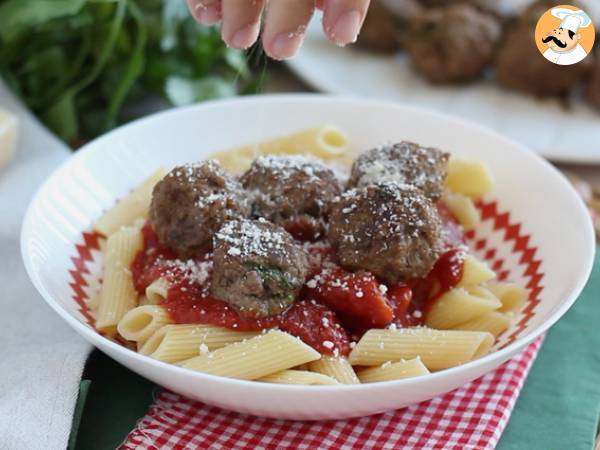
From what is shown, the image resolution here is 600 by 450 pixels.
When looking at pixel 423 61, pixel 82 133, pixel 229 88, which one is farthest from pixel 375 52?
pixel 82 133

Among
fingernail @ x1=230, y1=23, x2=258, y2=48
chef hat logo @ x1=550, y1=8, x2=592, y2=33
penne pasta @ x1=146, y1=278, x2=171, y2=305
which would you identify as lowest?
penne pasta @ x1=146, y1=278, x2=171, y2=305

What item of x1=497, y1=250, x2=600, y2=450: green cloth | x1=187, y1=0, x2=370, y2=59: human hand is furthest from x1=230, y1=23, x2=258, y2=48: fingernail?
x1=497, y1=250, x2=600, y2=450: green cloth

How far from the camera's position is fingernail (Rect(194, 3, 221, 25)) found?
2914 mm

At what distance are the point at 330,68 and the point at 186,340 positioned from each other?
10.8 feet

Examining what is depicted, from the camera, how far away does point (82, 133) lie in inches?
200

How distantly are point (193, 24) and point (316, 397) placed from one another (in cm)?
315

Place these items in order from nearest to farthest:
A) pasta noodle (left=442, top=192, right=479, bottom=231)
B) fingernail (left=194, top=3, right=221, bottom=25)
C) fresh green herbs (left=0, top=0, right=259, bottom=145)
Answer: fingernail (left=194, top=3, right=221, bottom=25), pasta noodle (left=442, top=192, right=479, bottom=231), fresh green herbs (left=0, top=0, right=259, bottom=145)

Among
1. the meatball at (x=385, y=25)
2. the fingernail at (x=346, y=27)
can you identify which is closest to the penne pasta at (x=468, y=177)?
the fingernail at (x=346, y=27)

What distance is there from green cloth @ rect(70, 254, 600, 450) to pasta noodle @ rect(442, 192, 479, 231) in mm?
575

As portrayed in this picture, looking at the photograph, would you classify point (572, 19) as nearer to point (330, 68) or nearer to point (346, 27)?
point (346, 27)

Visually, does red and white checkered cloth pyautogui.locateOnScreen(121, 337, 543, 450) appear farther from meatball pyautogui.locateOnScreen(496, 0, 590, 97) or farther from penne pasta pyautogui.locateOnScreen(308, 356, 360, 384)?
meatball pyautogui.locateOnScreen(496, 0, 590, 97)

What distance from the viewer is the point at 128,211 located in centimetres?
362

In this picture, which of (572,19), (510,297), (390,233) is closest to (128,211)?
(390,233)

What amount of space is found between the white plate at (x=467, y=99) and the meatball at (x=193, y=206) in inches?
93.4
